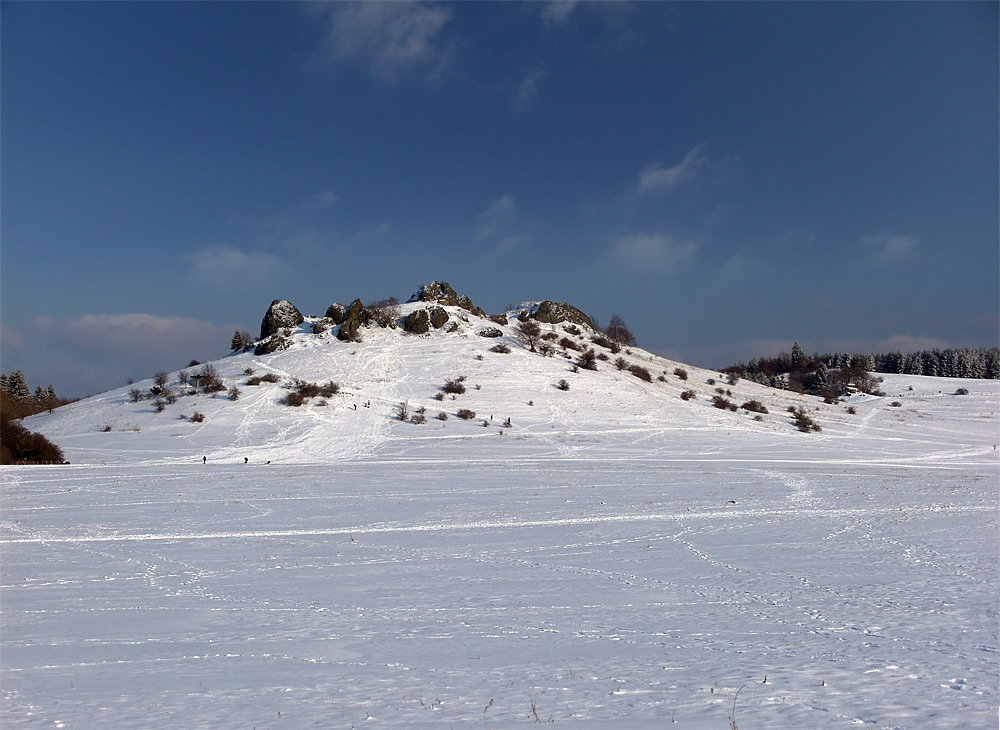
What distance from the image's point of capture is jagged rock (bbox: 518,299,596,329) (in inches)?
2304

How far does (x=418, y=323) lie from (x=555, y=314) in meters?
17.4

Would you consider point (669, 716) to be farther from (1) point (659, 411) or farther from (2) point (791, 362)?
(2) point (791, 362)

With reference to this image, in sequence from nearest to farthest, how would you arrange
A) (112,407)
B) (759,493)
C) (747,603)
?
(747,603), (759,493), (112,407)

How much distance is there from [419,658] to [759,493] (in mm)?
12890

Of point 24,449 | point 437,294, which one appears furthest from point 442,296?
point 24,449

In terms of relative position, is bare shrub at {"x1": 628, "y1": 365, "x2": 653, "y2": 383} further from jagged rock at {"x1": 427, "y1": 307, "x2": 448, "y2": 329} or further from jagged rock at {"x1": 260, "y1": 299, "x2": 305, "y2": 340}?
jagged rock at {"x1": 260, "y1": 299, "x2": 305, "y2": 340}

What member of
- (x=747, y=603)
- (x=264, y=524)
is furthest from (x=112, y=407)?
(x=747, y=603)

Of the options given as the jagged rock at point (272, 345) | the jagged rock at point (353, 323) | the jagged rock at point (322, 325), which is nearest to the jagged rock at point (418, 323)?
the jagged rock at point (353, 323)

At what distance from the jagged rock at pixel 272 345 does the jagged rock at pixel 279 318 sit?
1.86 metres

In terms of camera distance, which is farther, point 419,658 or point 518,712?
point 419,658

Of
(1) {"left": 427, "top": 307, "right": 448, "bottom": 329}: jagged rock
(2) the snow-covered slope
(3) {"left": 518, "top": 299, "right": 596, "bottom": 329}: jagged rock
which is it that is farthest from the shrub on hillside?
(3) {"left": 518, "top": 299, "right": 596, "bottom": 329}: jagged rock

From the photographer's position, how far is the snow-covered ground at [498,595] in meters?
4.99

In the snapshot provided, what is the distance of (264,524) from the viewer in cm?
1226

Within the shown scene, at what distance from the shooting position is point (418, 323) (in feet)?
159
